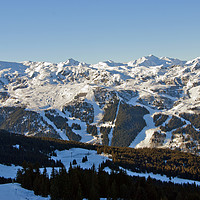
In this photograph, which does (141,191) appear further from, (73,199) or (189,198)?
(73,199)

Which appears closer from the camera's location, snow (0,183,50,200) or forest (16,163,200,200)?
snow (0,183,50,200)

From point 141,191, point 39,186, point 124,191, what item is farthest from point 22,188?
point 141,191

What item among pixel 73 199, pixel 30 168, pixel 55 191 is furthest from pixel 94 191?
pixel 30 168

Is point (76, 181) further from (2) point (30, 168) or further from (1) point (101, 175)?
(2) point (30, 168)

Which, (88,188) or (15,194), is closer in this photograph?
(15,194)

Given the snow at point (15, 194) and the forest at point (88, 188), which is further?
the forest at point (88, 188)

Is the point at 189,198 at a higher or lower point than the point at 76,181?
lower

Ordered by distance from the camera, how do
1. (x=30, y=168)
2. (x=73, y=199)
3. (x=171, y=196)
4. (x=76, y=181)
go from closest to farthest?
(x=73, y=199) < (x=76, y=181) < (x=171, y=196) < (x=30, y=168)

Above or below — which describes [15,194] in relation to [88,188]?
above

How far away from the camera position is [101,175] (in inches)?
5138

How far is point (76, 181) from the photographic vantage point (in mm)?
116625

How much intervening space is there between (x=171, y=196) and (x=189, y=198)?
475 inches

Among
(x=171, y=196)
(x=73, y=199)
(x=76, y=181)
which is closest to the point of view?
(x=73, y=199)

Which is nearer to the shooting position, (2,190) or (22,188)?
(2,190)
